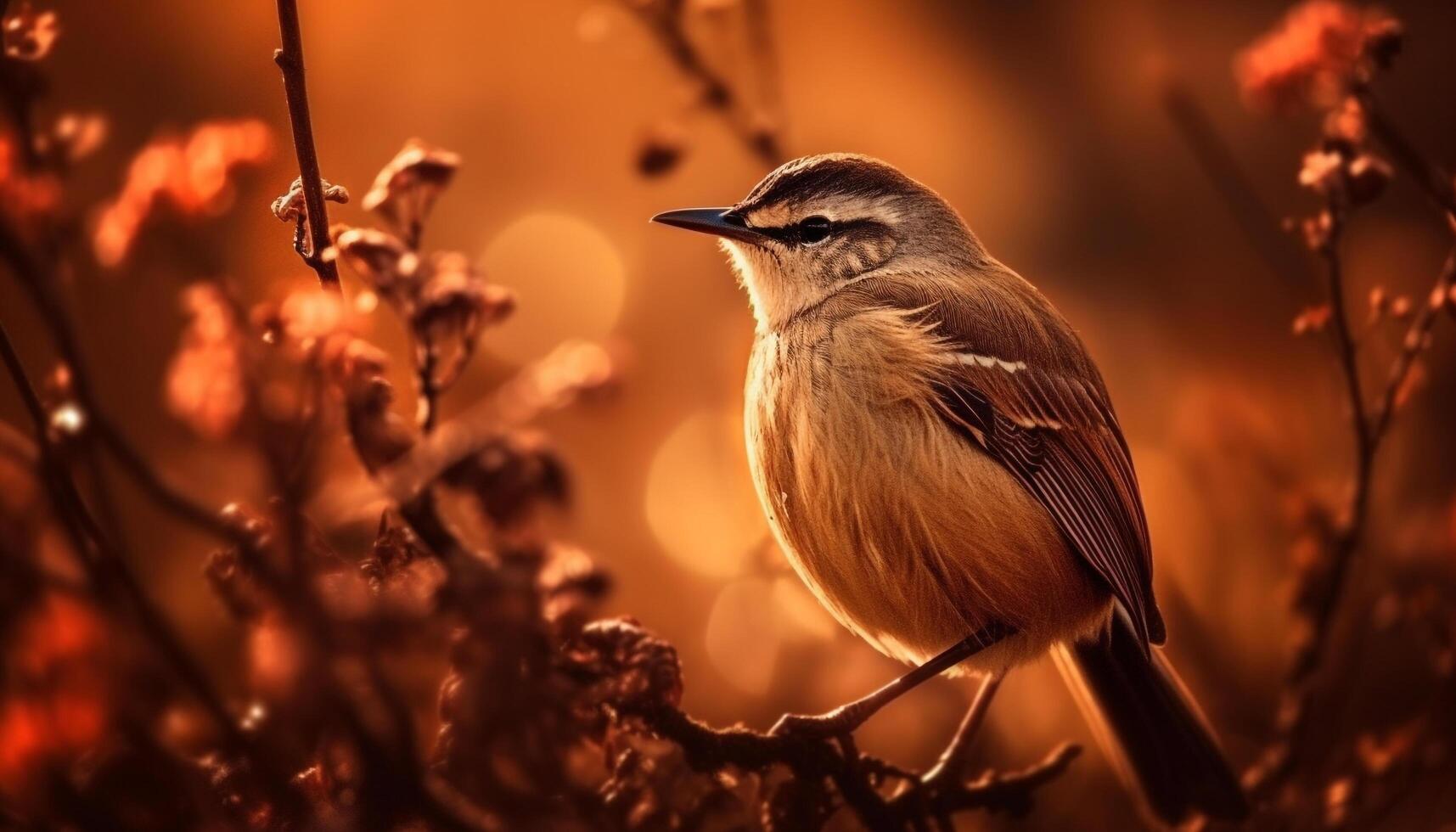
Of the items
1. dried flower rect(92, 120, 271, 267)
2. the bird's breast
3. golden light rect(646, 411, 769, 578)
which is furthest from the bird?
dried flower rect(92, 120, 271, 267)

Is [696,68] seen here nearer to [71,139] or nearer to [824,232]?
[824,232]

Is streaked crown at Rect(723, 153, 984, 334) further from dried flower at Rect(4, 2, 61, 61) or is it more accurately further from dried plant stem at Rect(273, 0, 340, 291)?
dried flower at Rect(4, 2, 61, 61)

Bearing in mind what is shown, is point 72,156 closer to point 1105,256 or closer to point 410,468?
point 410,468

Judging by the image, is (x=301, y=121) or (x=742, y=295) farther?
(x=742, y=295)

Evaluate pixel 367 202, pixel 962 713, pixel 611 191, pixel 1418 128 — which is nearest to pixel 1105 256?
pixel 1418 128

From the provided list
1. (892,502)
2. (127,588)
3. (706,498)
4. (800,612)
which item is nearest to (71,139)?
(127,588)

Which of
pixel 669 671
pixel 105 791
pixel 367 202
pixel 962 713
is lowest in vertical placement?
pixel 962 713
